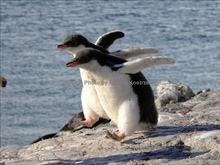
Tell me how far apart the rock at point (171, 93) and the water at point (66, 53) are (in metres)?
1.69

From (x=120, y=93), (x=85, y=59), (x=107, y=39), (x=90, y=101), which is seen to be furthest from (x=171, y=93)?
(x=85, y=59)

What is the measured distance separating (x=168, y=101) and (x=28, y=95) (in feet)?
12.6

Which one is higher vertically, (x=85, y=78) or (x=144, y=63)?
(x=144, y=63)

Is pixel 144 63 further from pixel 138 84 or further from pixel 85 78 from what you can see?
pixel 85 78

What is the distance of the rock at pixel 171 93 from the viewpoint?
29.8 feet

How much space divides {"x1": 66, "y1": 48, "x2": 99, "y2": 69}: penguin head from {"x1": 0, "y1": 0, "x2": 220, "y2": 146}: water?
446cm

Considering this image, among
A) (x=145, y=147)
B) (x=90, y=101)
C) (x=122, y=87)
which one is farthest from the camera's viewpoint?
(x=90, y=101)

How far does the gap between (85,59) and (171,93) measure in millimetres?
3190

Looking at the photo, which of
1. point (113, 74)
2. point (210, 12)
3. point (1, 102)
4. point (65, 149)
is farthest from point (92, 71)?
point (210, 12)

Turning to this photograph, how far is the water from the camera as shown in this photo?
1157 centimetres

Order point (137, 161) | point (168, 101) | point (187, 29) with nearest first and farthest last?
point (137, 161), point (168, 101), point (187, 29)

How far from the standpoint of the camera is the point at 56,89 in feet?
40.7

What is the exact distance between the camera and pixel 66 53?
15.0 m

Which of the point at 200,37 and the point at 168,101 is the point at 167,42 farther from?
the point at 168,101
